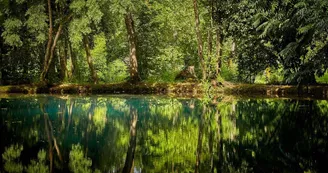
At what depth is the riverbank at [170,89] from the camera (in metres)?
22.0

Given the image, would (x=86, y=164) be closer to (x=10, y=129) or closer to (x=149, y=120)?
(x=10, y=129)

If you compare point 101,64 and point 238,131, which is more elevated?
point 101,64

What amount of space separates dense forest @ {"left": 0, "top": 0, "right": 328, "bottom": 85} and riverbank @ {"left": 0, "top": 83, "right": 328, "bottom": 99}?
596mm

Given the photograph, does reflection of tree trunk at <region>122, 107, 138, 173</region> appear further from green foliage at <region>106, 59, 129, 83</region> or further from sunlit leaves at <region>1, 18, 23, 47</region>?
green foliage at <region>106, 59, 129, 83</region>

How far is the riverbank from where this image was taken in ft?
72.2

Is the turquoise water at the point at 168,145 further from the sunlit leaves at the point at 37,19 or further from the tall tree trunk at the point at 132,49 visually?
the sunlit leaves at the point at 37,19

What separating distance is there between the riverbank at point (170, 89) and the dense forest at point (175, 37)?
1.95 feet

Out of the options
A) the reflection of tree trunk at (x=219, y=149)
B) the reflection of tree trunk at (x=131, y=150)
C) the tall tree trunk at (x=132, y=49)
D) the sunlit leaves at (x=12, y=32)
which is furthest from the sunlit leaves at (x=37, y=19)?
the reflection of tree trunk at (x=219, y=149)

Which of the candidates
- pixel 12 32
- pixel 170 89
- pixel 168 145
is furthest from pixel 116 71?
pixel 168 145

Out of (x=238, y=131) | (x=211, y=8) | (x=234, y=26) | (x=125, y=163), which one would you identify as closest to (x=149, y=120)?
(x=238, y=131)

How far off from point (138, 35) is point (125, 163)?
23627 mm

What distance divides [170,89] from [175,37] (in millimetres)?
7545

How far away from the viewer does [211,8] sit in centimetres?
2652

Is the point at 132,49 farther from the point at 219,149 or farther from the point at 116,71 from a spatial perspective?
the point at 219,149
